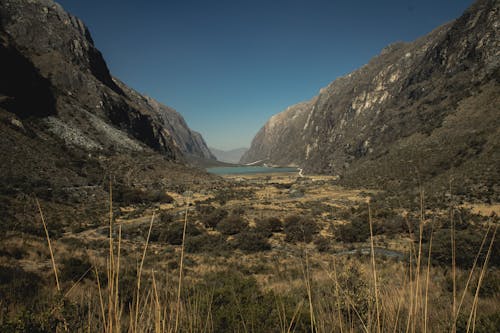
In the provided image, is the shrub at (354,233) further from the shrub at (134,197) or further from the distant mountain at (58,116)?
the shrub at (134,197)

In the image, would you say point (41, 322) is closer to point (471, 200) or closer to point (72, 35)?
point (471, 200)

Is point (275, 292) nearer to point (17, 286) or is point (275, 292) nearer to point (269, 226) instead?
point (17, 286)

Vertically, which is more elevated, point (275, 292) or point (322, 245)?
point (275, 292)

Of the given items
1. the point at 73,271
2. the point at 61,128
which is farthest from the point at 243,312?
the point at 61,128

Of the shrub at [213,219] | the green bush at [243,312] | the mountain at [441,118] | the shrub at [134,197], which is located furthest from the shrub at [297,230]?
the shrub at [134,197]

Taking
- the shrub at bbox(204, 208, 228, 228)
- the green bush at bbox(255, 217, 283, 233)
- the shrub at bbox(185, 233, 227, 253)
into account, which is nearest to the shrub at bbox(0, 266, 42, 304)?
the shrub at bbox(185, 233, 227, 253)

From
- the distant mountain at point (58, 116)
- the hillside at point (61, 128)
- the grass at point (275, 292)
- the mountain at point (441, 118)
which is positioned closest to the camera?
the grass at point (275, 292)
